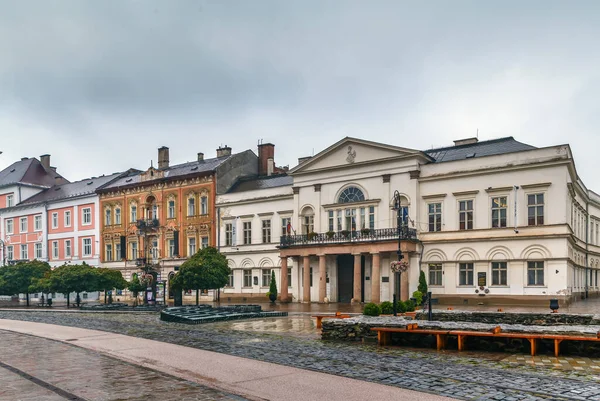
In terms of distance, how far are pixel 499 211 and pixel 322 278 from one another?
13527 millimetres

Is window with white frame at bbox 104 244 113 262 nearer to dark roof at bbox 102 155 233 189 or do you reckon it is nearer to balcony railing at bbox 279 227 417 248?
dark roof at bbox 102 155 233 189

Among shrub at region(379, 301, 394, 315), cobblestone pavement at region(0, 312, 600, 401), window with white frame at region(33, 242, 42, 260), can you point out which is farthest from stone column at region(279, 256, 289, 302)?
window with white frame at region(33, 242, 42, 260)

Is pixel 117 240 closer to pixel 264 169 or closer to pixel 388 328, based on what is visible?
pixel 264 169

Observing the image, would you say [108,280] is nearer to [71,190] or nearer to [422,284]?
[71,190]

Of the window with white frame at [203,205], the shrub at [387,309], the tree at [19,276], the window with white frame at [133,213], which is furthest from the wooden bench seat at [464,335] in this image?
the window with white frame at [133,213]

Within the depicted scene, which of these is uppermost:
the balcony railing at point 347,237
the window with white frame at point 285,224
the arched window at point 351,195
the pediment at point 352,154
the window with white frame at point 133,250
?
the pediment at point 352,154

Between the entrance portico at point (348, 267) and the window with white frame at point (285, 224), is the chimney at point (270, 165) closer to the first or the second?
the window with white frame at point (285, 224)

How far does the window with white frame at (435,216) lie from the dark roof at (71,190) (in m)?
37.5

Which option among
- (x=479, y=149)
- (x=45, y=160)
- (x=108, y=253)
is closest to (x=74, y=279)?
(x=108, y=253)

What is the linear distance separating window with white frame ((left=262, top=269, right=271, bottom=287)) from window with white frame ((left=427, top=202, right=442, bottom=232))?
15291 millimetres

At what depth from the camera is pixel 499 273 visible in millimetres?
37781

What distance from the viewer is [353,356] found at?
14961mm

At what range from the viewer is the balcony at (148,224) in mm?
57325

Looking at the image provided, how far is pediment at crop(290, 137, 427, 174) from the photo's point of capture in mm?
41938
